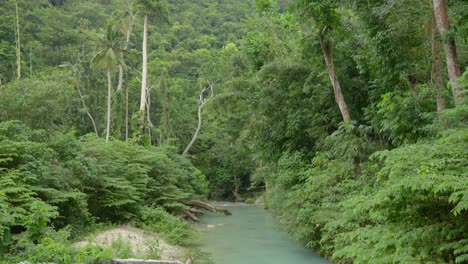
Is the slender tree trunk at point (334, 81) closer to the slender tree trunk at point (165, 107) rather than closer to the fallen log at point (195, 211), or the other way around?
the fallen log at point (195, 211)

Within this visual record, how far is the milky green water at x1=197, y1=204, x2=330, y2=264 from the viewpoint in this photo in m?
13.1

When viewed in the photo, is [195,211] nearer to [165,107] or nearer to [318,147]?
[318,147]

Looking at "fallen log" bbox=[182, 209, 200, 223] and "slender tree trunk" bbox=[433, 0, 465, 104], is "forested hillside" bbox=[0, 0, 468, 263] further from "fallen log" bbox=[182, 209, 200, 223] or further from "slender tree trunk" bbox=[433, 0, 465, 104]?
"fallen log" bbox=[182, 209, 200, 223]

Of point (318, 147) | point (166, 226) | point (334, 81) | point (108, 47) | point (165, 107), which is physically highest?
point (108, 47)

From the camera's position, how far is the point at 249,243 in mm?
15977

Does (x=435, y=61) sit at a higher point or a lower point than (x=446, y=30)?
lower

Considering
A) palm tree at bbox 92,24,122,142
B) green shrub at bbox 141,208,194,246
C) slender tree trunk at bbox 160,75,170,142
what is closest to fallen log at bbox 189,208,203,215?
green shrub at bbox 141,208,194,246

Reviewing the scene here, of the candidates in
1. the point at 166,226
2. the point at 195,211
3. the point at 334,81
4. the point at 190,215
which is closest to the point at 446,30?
the point at 334,81

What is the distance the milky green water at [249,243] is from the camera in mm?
13055

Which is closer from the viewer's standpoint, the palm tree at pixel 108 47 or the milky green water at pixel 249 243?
the milky green water at pixel 249 243

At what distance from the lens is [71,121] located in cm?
3528

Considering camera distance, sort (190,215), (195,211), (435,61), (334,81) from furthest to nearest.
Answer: (195,211), (190,215), (334,81), (435,61)

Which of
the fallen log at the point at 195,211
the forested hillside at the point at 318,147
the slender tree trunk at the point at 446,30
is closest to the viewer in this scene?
the forested hillside at the point at 318,147

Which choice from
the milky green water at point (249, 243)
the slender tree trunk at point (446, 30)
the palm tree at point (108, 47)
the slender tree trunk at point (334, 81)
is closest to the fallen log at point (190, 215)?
the milky green water at point (249, 243)
